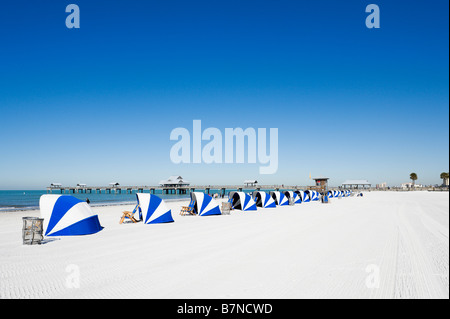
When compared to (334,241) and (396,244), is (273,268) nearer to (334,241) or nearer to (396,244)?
(334,241)

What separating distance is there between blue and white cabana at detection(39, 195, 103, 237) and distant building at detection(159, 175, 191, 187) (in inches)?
3815

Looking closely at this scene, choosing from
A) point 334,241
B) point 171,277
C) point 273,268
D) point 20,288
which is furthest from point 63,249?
point 334,241

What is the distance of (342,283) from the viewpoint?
19.3 feet

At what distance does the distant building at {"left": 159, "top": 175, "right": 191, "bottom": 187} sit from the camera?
108375 mm

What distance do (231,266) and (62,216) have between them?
778cm

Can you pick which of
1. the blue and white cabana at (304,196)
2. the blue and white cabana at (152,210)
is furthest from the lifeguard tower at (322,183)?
the blue and white cabana at (152,210)

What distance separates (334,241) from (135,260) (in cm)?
673

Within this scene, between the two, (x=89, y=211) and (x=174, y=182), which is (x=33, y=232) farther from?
(x=174, y=182)

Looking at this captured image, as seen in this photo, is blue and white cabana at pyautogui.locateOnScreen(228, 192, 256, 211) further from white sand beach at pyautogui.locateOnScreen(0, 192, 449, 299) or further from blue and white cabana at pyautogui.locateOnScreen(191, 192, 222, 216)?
white sand beach at pyautogui.locateOnScreen(0, 192, 449, 299)

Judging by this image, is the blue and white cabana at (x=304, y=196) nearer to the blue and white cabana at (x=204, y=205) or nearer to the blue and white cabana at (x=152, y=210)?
the blue and white cabana at (x=204, y=205)

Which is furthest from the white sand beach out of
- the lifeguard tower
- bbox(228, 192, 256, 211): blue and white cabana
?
the lifeguard tower

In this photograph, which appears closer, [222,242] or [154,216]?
[222,242]
